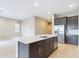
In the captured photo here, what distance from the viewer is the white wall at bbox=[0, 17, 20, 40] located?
28.8 ft

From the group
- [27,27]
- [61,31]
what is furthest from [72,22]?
[27,27]

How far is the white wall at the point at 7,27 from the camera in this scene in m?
8.79

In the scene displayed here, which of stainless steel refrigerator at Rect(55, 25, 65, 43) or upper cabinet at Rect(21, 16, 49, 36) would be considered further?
upper cabinet at Rect(21, 16, 49, 36)

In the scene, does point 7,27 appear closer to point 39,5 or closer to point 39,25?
point 39,25

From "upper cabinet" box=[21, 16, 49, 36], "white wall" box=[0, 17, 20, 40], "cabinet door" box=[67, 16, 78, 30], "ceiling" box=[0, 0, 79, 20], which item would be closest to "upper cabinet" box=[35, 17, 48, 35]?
"upper cabinet" box=[21, 16, 49, 36]

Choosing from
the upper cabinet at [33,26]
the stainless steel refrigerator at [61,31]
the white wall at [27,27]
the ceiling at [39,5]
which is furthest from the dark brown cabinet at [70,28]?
the white wall at [27,27]

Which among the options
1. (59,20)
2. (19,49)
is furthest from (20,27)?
(19,49)

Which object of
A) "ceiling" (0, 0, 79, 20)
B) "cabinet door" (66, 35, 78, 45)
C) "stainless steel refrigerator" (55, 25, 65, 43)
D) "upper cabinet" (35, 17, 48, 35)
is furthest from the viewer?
"upper cabinet" (35, 17, 48, 35)

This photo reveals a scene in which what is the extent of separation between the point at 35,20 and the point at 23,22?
3120 mm

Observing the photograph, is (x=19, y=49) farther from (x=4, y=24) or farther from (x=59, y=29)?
(x=4, y=24)

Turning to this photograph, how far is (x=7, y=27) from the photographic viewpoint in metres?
9.31

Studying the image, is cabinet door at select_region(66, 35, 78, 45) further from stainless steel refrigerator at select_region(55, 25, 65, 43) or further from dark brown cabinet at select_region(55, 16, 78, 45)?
stainless steel refrigerator at select_region(55, 25, 65, 43)

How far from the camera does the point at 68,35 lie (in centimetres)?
634

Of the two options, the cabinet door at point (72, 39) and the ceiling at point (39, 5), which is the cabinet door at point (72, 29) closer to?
the cabinet door at point (72, 39)
